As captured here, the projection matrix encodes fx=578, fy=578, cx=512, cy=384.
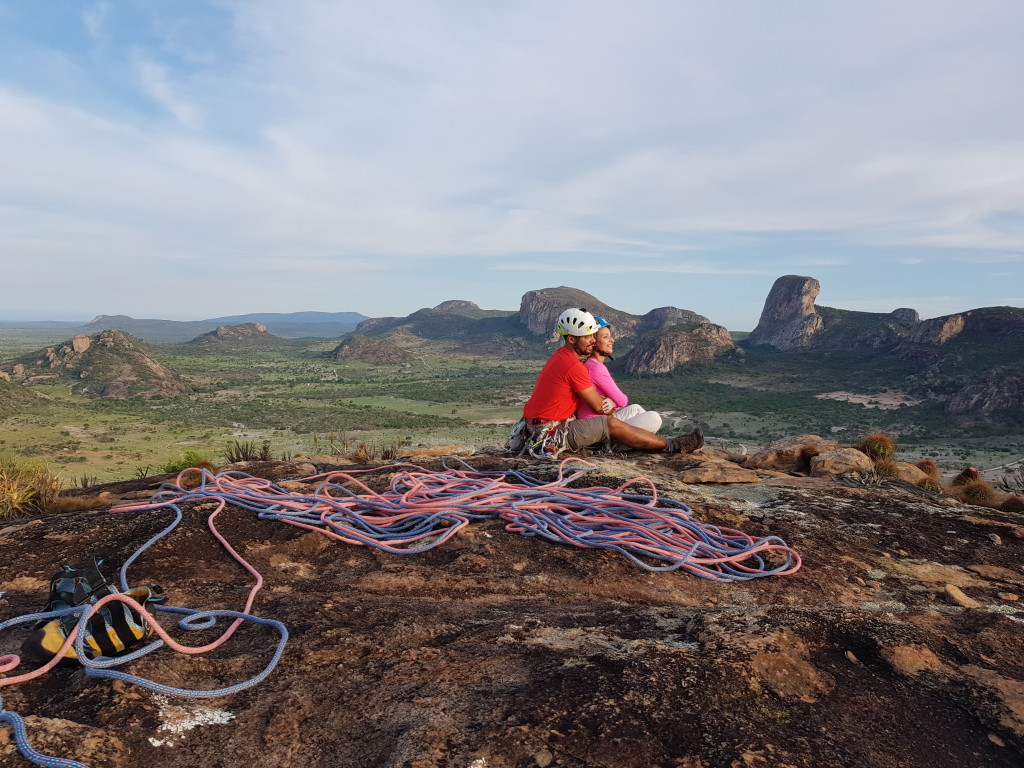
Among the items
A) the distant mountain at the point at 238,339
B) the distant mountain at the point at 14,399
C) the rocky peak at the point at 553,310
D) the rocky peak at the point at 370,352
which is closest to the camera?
the distant mountain at the point at 14,399

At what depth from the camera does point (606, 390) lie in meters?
6.24

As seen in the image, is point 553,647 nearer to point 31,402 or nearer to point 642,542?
point 642,542

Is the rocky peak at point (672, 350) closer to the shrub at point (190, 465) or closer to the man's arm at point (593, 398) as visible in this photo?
the shrub at point (190, 465)

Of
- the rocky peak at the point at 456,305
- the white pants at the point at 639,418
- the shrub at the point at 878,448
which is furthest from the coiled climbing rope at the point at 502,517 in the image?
the rocky peak at the point at 456,305

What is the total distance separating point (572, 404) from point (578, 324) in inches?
33.2

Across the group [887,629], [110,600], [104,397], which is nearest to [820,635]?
[887,629]

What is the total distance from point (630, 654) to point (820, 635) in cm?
92

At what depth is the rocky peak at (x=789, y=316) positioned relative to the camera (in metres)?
88.4

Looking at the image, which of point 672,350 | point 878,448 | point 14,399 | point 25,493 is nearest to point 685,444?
point 878,448

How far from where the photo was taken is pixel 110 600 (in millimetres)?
2176

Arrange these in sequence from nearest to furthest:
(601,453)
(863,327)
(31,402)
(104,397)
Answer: (601,453) → (31,402) → (104,397) → (863,327)

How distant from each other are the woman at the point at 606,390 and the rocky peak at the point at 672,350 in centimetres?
6664

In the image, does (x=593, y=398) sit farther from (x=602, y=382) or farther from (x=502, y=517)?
(x=502, y=517)

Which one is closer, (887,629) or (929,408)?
(887,629)
